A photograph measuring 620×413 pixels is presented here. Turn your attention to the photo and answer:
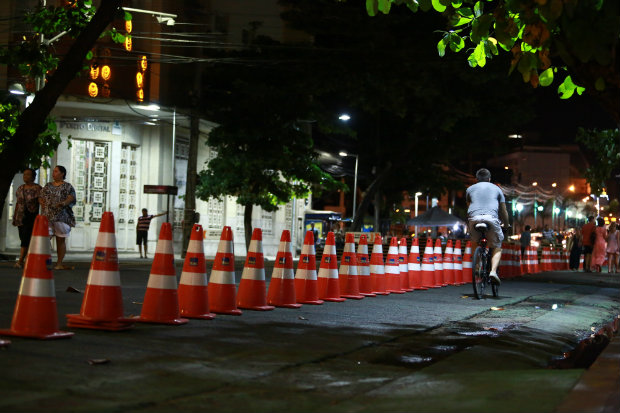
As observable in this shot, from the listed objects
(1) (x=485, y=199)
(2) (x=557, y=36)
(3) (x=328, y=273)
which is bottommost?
(3) (x=328, y=273)

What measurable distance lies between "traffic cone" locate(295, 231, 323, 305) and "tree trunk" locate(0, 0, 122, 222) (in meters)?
3.88

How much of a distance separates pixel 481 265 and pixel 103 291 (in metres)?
7.12

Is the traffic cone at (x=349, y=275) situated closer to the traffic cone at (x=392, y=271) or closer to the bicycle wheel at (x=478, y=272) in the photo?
the traffic cone at (x=392, y=271)

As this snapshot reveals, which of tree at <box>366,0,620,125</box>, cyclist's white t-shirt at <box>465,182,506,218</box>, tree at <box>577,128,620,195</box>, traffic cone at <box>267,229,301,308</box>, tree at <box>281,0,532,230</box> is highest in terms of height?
tree at <box>281,0,532,230</box>

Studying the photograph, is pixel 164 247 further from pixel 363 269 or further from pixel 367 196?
pixel 367 196

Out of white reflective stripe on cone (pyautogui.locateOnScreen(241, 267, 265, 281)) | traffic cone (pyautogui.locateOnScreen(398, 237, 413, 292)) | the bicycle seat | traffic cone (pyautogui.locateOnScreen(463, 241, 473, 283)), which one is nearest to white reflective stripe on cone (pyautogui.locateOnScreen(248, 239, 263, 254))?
white reflective stripe on cone (pyautogui.locateOnScreen(241, 267, 265, 281))

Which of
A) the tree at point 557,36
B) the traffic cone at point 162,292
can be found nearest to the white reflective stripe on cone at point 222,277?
the traffic cone at point 162,292

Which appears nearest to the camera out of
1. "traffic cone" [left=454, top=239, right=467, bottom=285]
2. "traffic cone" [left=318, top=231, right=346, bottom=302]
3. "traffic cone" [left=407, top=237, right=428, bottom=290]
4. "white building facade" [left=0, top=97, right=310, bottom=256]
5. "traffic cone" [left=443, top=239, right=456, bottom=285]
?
"traffic cone" [left=318, top=231, right=346, bottom=302]

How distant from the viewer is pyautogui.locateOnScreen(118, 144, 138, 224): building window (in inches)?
1238

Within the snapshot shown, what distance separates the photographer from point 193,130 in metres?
28.7

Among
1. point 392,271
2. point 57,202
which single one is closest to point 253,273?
point 392,271

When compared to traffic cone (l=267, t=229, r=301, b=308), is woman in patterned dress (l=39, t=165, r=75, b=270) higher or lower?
higher

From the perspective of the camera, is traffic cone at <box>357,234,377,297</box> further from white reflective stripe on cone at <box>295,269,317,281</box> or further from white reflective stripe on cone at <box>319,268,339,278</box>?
white reflective stripe on cone at <box>295,269,317,281</box>

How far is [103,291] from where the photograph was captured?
6535mm
